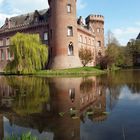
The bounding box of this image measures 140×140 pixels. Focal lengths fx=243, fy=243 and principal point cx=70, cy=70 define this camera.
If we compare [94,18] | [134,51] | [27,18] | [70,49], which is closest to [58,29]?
[70,49]

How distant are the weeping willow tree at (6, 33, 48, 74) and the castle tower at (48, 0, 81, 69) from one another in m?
4.53

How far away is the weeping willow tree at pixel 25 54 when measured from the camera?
120 feet

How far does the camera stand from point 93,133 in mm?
7328

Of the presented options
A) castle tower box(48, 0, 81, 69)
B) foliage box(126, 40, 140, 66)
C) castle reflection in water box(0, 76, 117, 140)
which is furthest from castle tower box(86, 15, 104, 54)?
castle reflection in water box(0, 76, 117, 140)

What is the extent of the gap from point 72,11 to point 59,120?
118ft

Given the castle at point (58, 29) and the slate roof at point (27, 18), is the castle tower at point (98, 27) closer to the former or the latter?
the castle at point (58, 29)

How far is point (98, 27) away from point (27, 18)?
1951 centimetres

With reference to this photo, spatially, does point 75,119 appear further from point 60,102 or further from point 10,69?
point 10,69

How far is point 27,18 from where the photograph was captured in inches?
1986

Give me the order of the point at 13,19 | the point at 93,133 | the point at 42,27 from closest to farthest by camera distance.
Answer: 1. the point at 93,133
2. the point at 42,27
3. the point at 13,19

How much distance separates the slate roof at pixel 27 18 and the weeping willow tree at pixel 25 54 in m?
10.2

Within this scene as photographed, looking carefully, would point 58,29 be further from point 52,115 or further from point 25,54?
point 52,115

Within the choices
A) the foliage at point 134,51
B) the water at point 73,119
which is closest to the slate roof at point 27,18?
the water at point 73,119

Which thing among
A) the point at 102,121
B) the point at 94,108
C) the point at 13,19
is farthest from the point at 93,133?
the point at 13,19
